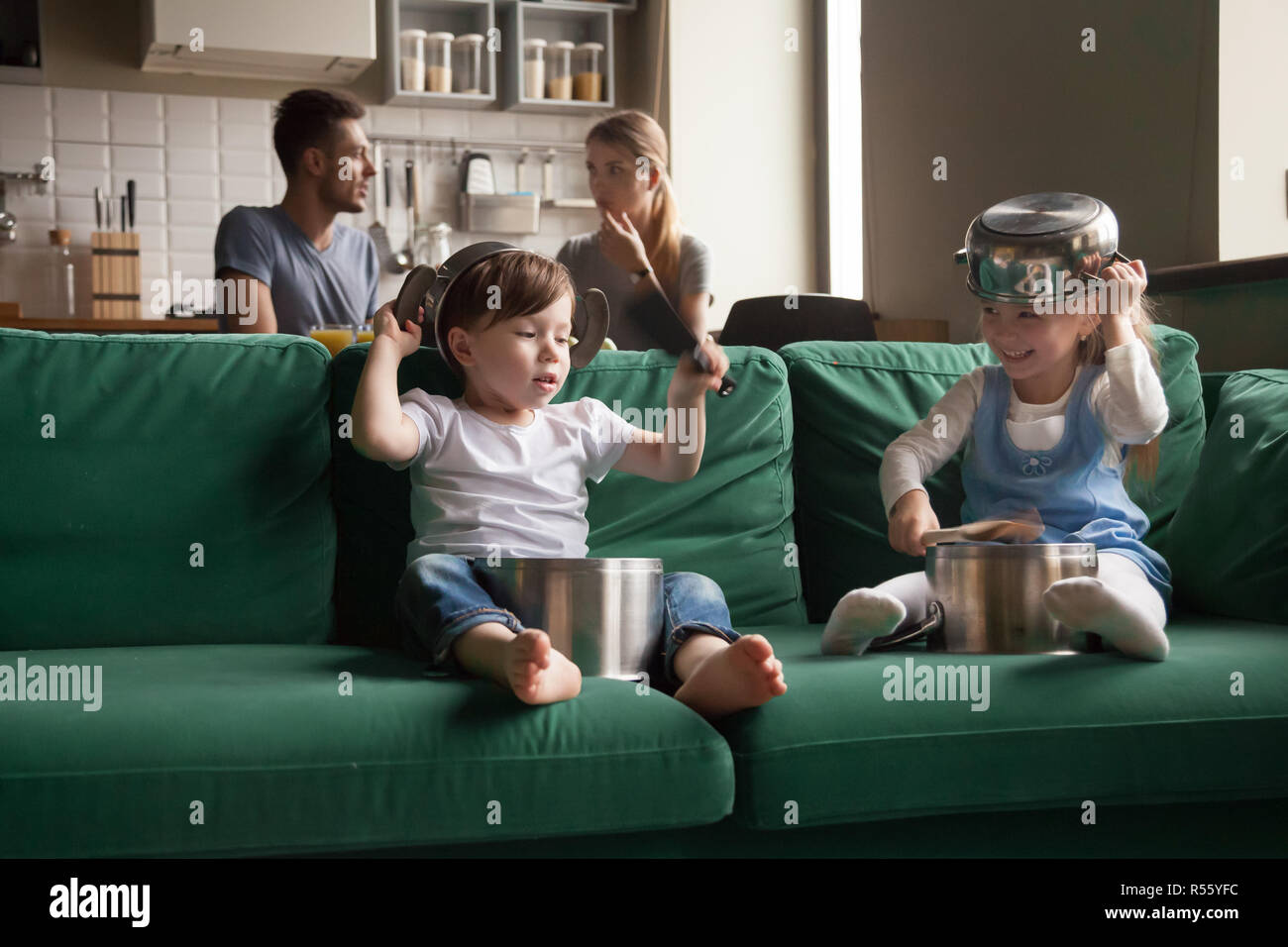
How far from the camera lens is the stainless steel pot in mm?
1455

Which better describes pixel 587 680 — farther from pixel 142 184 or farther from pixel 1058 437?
pixel 142 184

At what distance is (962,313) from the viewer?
4.09 meters

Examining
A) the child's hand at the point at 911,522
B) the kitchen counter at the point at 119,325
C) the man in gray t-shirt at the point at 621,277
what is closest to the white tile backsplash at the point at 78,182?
the kitchen counter at the point at 119,325

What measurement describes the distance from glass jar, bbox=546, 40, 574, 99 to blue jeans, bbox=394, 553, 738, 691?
3.73 metres

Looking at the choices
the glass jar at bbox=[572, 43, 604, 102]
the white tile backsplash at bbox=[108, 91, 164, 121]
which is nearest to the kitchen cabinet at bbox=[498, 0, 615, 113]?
the glass jar at bbox=[572, 43, 604, 102]

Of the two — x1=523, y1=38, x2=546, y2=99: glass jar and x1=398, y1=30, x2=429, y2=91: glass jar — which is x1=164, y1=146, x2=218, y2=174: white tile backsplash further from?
x1=523, y1=38, x2=546, y2=99: glass jar

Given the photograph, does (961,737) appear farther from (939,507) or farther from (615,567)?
(939,507)

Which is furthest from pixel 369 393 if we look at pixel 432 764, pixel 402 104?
pixel 402 104

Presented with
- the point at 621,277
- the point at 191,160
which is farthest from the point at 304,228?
the point at 191,160

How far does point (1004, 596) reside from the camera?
1.55 meters

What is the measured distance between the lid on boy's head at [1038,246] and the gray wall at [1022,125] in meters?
1.27

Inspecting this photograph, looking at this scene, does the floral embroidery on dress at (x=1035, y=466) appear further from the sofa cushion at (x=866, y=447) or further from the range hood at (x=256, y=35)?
the range hood at (x=256, y=35)
